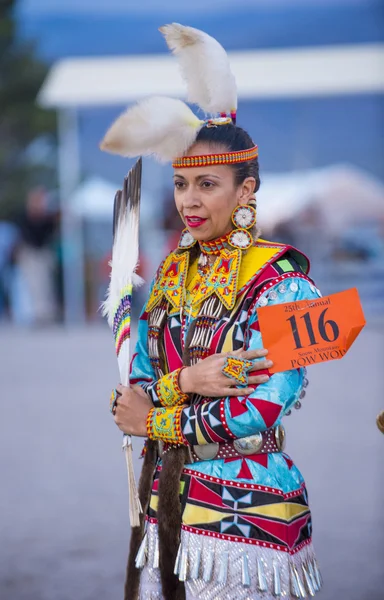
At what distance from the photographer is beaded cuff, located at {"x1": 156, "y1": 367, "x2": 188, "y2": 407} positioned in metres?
2.51

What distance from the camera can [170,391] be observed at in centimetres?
253

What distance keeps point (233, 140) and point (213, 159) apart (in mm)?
87

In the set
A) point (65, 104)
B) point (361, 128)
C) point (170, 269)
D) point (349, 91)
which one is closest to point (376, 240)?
point (349, 91)

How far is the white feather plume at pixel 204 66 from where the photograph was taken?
261 cm

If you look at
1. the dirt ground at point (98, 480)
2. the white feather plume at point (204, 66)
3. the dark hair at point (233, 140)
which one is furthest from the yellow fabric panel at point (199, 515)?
the dirt ground at point (98, 480)

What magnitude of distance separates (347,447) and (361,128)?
62.8 ft

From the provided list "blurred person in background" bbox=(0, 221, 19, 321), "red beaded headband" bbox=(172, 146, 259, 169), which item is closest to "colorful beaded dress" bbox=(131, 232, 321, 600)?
"red beaded headband" bbox=(172, 146, 259, 169)

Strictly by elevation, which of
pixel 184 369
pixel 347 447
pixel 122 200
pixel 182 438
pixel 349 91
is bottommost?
pixel 347 447

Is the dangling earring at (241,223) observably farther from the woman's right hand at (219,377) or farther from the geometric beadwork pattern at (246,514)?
the geometric beadwork pattern at (246,514)

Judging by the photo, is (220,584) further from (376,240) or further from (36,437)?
(376,240)

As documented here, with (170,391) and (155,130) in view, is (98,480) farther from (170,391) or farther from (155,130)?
(155,130)

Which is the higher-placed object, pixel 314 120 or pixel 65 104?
pixel 314 120

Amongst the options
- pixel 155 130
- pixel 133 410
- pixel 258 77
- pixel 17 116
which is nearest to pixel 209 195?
pixel 155 130

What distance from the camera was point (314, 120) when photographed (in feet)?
82.1
